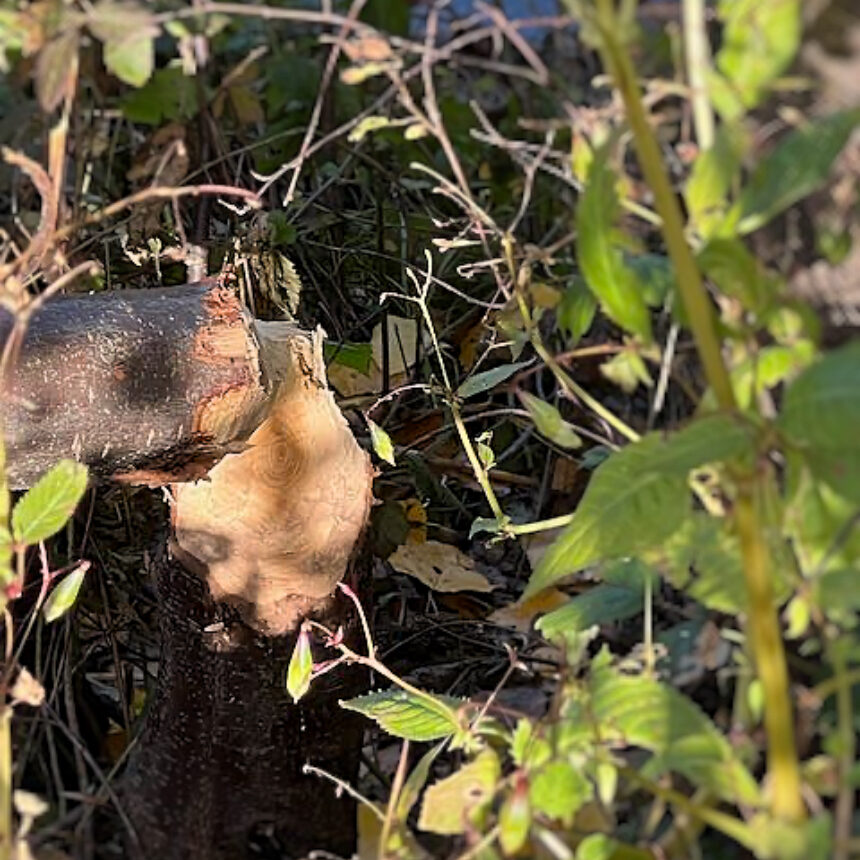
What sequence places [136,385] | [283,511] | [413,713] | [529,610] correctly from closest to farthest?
A: [413,713] → [136,385] → [283,511] → [529,610]

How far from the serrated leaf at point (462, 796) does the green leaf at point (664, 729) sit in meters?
0.07

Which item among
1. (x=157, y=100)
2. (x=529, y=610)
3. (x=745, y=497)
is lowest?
(x=529, y=610)

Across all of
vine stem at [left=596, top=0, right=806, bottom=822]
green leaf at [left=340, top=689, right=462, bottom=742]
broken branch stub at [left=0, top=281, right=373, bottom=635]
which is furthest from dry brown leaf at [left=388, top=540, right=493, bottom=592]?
vine stem at [left=596, top=0, right=806, bottom=822]

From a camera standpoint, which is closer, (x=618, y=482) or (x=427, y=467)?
(x=618, y=482)

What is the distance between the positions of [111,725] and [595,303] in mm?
888

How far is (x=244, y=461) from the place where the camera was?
45.9 inches

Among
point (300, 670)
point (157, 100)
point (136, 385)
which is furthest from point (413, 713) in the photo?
point (157, 100)

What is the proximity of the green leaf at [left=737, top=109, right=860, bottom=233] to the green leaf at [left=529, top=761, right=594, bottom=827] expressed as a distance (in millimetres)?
260

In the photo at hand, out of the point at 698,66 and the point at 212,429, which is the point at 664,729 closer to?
the point at 698,66

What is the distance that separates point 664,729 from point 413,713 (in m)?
0.27

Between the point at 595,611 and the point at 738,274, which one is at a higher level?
the point at 738,274

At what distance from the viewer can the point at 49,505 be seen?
773 millimetres

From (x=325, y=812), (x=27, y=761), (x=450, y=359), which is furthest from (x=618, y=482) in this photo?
(x=450, y=359)

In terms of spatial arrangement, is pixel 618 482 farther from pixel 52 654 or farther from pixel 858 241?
pixel 52 654
